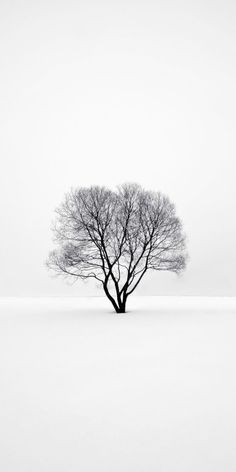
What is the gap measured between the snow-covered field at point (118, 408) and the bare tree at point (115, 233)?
17.5 metres

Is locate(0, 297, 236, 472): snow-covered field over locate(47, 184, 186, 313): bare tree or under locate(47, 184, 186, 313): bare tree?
under

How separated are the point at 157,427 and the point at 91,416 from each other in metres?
1.61

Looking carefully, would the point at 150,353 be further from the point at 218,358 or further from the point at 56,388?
the point at 56,388

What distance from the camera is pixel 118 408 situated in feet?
24.8

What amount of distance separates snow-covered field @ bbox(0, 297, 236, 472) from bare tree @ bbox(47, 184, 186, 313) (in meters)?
17.5

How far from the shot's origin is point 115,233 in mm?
32688

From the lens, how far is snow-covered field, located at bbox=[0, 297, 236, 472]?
5.57 m

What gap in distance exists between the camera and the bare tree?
3191 cm

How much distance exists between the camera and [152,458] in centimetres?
555

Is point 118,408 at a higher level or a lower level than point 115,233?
lower

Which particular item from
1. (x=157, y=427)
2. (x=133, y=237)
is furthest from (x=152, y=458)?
(x=133, y=237)

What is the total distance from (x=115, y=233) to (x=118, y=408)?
25.6m

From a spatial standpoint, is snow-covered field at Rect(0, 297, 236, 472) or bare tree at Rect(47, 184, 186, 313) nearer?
snow-covered field at Rect(0, 297, 236, 472)

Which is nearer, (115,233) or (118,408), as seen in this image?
(118,408)
